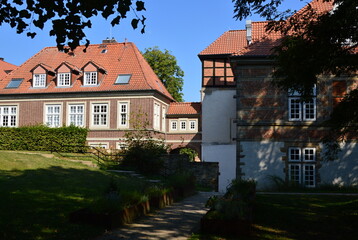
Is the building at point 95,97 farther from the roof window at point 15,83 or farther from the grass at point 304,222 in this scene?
the grass at point 304,222

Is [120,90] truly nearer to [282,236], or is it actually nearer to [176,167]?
[176,167]

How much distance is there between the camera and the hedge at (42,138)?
30094mm

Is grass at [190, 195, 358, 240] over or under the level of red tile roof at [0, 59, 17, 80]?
under

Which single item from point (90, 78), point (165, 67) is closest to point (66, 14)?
point (90, 78)

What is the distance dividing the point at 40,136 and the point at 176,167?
38.9 feet

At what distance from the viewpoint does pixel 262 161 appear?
2144cm

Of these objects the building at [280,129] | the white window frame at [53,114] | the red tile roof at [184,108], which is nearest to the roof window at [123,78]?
the red tile roof at [184,108]

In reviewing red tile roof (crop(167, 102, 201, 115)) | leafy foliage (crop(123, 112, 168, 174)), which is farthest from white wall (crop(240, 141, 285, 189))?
red tile roof (crop(167, 102, 201, 115))

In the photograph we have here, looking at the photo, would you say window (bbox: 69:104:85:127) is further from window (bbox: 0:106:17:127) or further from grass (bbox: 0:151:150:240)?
grass (bbox: 0:151:150:240)

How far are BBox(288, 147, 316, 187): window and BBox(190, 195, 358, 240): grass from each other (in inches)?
324

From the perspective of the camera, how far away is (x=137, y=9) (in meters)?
6.88

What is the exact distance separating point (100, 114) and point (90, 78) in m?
3.35

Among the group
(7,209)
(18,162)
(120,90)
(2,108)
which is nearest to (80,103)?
(120,90)

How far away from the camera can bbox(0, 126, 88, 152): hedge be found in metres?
30.1
